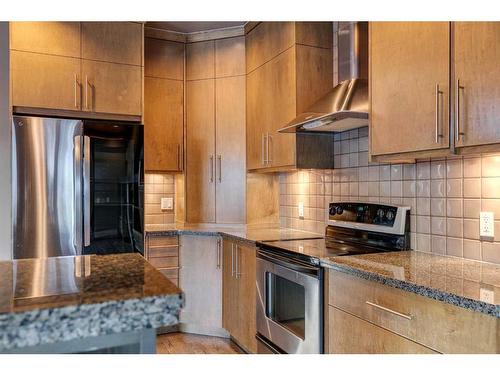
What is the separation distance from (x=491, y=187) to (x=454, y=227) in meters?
0.27

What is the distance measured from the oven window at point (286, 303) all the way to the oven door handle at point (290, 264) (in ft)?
0.32

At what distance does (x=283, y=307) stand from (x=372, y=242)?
647 mm

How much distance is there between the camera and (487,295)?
1.28 metres

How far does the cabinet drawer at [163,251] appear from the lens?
3158mm

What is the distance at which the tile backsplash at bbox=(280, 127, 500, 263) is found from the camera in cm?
181

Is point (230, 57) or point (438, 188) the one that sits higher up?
point (230, 57)

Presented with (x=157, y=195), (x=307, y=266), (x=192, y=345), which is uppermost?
(x=157, y=195)

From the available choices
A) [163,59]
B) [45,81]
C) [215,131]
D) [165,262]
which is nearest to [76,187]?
[45,81]

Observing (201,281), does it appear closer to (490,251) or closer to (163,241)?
(163,241)

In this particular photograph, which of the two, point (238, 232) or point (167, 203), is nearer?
point (238, 232)

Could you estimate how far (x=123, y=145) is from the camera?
293cm

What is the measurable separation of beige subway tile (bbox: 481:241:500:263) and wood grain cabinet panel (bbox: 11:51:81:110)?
2643 millimetres
